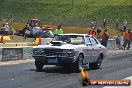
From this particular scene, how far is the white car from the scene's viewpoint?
17.7m

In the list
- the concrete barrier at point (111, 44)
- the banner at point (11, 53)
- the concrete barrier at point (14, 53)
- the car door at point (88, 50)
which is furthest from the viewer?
the concrete barrier at point (111, 44)

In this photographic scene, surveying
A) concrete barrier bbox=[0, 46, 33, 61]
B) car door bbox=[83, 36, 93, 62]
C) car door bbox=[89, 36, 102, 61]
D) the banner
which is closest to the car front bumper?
car door bbox=[83, 36, 93, 62]

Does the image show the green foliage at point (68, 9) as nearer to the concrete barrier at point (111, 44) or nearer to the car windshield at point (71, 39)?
the concrete barrier at point (111, 44)

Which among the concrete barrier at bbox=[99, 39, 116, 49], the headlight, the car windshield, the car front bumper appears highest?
the car windshield

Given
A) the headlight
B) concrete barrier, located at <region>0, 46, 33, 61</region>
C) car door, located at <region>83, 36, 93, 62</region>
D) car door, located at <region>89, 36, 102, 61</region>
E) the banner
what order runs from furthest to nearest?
the banner < concrete barrier, located at <region>0, 46, 33, 61</region> < car door, located at <region>89, 36, 102, 61</region> < car door, located at <region>83, 36, 93, 62</region> < the headlight

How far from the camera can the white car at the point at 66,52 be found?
58.0ft

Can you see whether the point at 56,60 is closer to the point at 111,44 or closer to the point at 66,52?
the point at 66,52

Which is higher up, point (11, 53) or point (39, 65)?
point (39, 65)

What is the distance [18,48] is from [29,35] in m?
24.0

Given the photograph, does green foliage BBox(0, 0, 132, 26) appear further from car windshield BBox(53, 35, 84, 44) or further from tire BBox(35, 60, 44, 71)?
tire BBox(35, 60, 44, 71)

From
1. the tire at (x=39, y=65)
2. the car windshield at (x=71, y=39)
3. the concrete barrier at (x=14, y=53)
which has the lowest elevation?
the concrete barrier at (x=14, y=53)

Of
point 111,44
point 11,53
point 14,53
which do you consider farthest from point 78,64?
point 111,44

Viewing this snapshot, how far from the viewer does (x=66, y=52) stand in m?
17.7

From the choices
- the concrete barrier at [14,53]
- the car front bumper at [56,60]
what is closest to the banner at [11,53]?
the concrete barrier at [14,53]
